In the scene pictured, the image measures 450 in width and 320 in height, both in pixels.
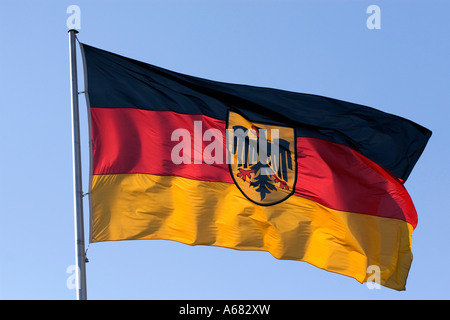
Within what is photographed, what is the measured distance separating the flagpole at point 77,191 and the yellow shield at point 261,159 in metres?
3.46

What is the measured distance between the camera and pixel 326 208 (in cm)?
1966

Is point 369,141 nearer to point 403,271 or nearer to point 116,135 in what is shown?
point 403,271

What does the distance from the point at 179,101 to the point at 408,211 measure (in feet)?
18.6

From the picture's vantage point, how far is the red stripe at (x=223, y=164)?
17969 mm

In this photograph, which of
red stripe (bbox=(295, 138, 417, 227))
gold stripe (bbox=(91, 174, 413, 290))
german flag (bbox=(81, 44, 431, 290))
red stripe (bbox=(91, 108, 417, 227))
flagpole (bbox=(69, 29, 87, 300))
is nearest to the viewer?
flagpole (bbox=(69, 29, 87, 300))

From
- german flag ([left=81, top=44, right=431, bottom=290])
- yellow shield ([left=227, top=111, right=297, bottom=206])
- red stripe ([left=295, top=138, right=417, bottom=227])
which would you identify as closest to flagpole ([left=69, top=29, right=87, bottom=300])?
german flag ([left=81, top=44, right=431, bottom=290])

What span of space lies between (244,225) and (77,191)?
3615 millimetres

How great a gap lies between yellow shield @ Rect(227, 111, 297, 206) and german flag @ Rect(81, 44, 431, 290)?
1.0 inches

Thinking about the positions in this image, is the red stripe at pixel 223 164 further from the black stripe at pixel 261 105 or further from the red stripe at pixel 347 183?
the black stripe at pixel 261 105

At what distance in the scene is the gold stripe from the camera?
17.5m

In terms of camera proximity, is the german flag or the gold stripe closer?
the gold stripe

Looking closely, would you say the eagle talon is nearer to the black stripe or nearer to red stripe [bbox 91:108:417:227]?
red stripe [bbox 91:108:417:227]

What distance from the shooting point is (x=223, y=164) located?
18875 mm

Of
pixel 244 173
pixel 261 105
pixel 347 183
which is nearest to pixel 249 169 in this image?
pixel 244 173
